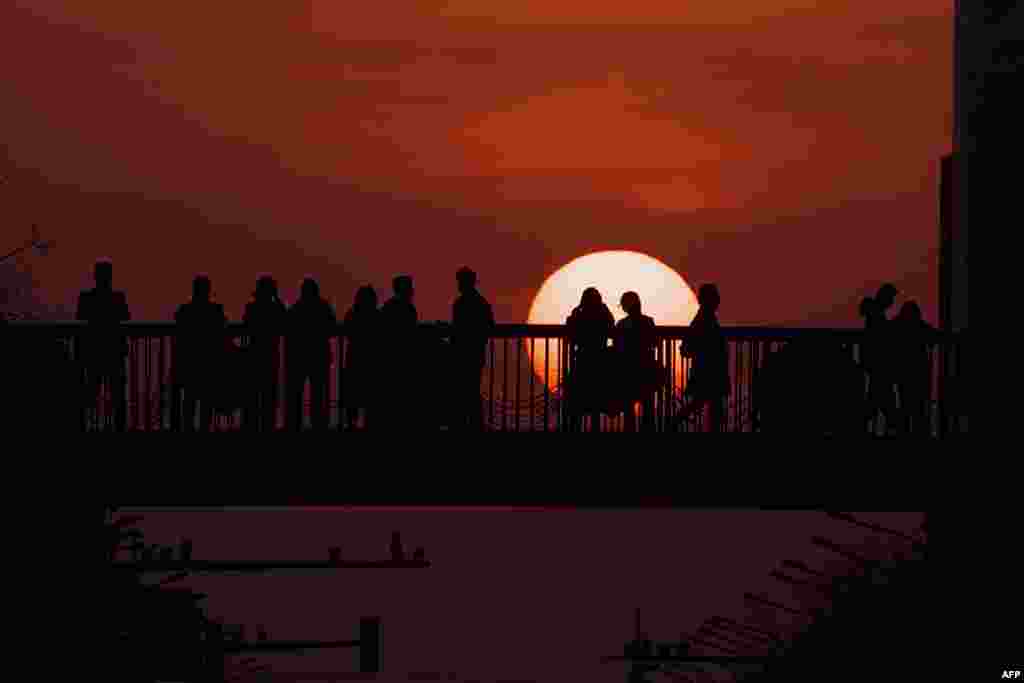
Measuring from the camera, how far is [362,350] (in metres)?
22.5

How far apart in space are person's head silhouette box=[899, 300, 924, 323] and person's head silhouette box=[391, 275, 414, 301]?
14.6 ft

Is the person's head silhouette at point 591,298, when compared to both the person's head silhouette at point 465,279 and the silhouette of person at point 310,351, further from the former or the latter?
the silhouette of person at point 310,351

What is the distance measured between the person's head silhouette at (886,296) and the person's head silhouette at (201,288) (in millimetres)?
5812

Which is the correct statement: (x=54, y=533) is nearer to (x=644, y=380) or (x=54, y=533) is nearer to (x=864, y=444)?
(x=644, y=380)

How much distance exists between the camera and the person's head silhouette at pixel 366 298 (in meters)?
22.6

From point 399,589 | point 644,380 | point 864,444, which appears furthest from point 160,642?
point 399,589

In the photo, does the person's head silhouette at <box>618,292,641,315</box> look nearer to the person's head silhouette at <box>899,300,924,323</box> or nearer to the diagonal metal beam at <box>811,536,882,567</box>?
the person's head silhouette at <box>899,300,924,323</box>

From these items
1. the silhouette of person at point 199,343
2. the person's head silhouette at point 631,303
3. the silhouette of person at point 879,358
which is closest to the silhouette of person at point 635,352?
the person's head silhouette at point 631,303

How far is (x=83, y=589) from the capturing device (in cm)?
1816

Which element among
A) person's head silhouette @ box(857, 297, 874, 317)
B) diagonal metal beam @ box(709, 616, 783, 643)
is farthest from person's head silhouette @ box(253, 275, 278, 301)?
diagonal metal beam @ box(709, 616, 783, 643)

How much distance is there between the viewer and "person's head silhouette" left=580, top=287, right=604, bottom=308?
73.9 feet

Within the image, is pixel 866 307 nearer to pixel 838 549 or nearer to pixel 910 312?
pixel 910 312

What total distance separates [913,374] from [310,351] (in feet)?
17.3

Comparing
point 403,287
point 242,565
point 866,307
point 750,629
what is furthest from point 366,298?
point 242,565
